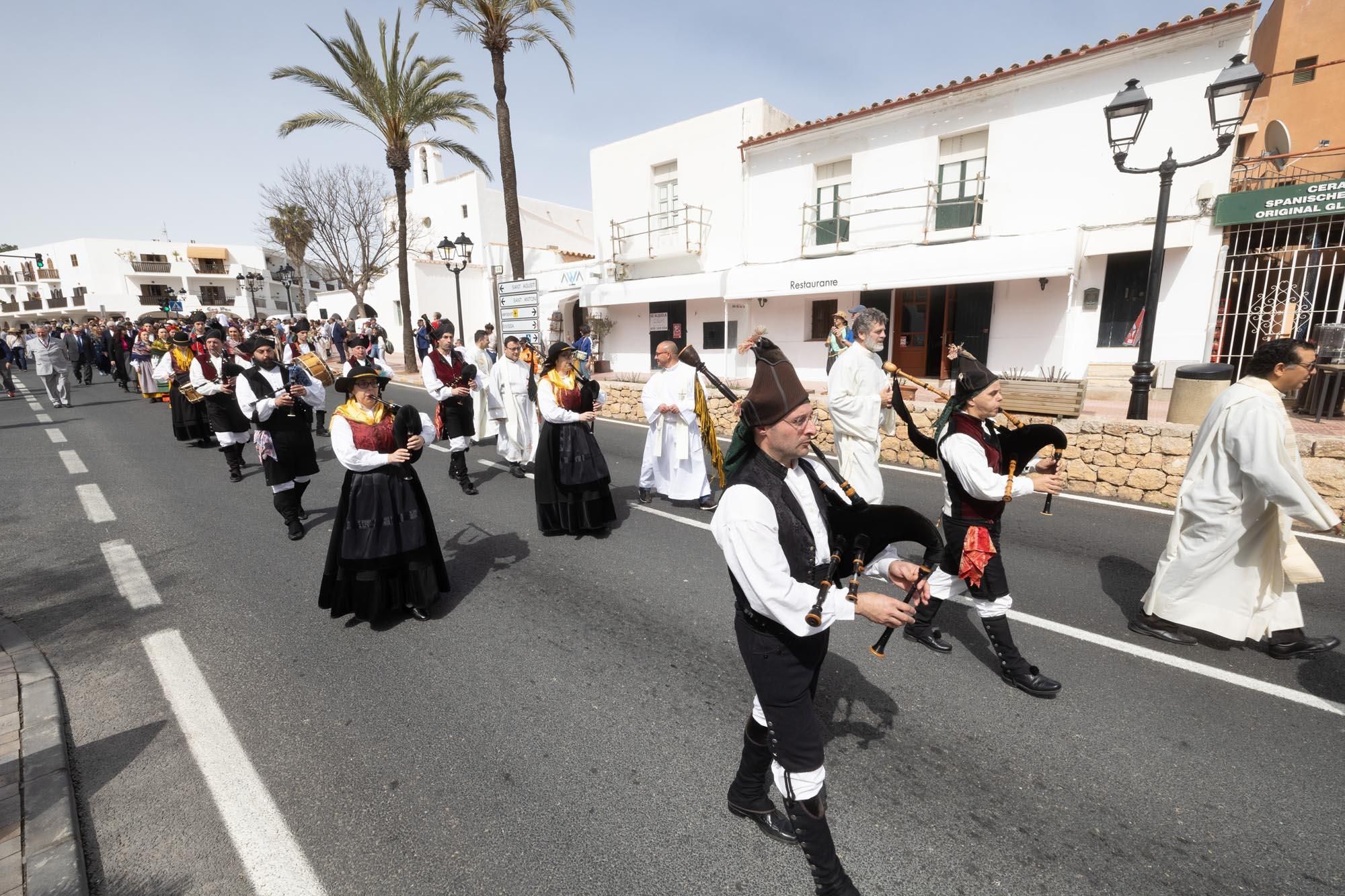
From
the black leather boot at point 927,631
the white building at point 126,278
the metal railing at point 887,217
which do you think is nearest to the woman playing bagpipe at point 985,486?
the black leather boot at point 927,631

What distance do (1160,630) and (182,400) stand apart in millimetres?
13466

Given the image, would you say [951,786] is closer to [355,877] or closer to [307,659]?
[355,877]

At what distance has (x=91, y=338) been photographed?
76.1 feet

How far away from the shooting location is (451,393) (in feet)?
27.1

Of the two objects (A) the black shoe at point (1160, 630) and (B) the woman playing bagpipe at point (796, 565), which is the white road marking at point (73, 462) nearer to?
(B) the woman playing bagpipe at point (796, 565)

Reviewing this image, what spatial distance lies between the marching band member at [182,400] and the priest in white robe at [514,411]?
557 cm

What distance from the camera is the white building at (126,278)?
54906mm

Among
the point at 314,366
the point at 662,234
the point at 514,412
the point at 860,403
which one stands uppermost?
the point at 662,234

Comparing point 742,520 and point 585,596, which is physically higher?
point 742,520

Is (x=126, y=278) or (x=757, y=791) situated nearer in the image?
(x=757, y=791)

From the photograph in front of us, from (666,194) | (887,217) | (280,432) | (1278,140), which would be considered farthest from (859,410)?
(666,194)

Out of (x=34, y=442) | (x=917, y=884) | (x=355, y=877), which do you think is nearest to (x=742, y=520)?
(x=917, y=884)

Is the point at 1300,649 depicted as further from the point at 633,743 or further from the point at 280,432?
the point at 280,432

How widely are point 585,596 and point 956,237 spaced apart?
43.6 feet
